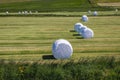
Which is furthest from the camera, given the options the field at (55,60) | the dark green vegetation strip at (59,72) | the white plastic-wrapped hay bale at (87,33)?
the white plastic-wrapped hay bale at (87,33)

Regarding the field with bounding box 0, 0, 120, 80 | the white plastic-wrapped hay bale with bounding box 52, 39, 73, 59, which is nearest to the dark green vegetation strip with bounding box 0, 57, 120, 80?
the field with bounding box 0, 0, 120, 80

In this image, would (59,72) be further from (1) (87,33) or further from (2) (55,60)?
(1) (87,33)

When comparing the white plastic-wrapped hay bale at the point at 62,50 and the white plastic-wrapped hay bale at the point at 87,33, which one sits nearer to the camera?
the white plastic-wrapped hay bale at the point at 62,50

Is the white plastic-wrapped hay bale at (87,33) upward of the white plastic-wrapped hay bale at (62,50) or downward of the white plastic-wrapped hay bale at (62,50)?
downward

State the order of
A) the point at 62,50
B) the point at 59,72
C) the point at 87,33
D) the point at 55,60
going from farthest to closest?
the point at 87,33 < the point at 62,50 < the point at 55,60 < the point at 59,72

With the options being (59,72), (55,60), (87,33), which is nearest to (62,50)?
(55,60)

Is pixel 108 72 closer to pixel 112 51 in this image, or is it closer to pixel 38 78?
pixel 38 78

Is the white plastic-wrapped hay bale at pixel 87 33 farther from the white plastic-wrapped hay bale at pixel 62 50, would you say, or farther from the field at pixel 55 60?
the white plastic-wrapped hay bale at pixel 62 50

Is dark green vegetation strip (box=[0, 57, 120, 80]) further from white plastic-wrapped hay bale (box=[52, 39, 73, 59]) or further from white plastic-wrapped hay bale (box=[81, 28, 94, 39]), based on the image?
white plastic-wrapped hay bale (box=[81, 28, 94, 39])

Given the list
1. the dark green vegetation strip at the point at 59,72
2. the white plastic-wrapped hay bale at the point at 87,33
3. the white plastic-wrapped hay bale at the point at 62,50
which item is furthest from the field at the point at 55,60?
the white plastic-wrapped hay bale at the point at 87,33

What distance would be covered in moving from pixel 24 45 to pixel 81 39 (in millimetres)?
6482

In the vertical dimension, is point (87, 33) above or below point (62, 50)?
below

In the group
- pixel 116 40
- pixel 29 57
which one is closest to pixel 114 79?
pixel 29 57

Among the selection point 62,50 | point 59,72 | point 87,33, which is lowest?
point 87,33
